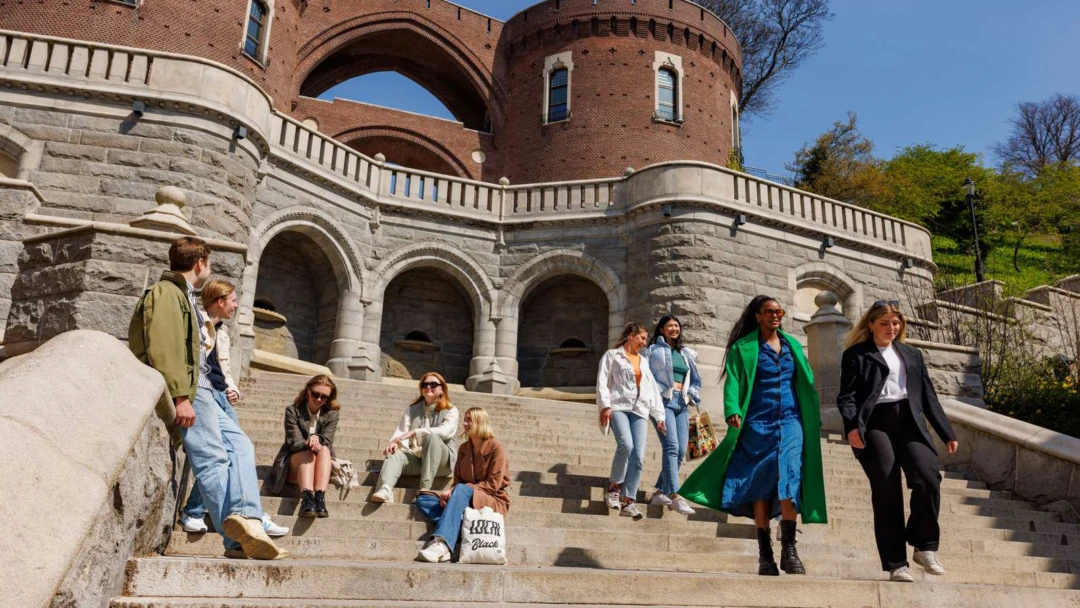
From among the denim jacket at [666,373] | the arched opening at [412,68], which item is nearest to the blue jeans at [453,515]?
the denim jacket at [666,373]

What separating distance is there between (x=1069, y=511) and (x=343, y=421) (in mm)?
7244

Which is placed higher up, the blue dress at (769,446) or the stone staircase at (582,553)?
the blue dress at (769,446)

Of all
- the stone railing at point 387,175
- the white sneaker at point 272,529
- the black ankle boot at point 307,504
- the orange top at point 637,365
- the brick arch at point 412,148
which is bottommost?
the white sneaker at point 272,529

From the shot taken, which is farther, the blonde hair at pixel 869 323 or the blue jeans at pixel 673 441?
the blue jeans at pixel 673 441

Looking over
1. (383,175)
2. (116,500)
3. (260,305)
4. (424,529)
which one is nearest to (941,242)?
(383,175)

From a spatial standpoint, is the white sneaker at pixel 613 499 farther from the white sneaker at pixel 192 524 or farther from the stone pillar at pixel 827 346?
the stone pillar at pixel 827 346

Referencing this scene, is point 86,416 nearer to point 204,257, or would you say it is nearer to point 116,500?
point 116,500

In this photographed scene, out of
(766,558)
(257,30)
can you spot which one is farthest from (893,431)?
(257,30)

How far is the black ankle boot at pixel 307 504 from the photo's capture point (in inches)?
210

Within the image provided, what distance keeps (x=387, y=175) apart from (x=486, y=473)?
12983 millimetres

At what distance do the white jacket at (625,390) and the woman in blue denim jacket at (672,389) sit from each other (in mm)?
268

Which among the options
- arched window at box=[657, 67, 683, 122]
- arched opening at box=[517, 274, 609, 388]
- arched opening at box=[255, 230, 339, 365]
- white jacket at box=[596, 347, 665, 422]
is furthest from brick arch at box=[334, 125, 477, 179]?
white jacket at box=[596, 347, 665, 422]

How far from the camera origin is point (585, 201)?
704 inches

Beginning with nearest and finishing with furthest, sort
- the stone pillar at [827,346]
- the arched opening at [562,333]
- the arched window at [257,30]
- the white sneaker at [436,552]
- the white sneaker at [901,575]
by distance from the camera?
1. the white sneaker at [901,575]
2. the white sneaker at [436,552]
3. the stone pillar at [827,346]
4. the arched opening at [562,333]
5. the arched window at [257,30]
